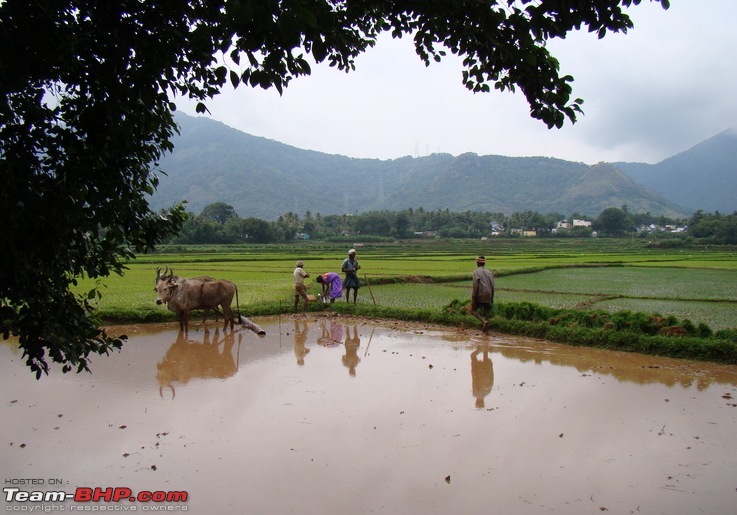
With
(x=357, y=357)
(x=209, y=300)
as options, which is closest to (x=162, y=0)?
(x=357, y=357)

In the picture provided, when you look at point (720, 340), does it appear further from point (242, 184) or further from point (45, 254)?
point (242, 184)

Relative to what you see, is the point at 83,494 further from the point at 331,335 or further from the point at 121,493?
the point at 331,335

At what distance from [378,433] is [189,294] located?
744 centimetres

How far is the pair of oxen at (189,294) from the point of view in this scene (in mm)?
11734

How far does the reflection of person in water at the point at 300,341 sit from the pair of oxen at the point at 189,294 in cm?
155

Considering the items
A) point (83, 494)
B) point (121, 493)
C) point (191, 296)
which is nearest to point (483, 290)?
point (191, 296)

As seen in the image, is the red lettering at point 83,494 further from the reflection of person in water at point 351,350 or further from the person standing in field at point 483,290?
the person standing in field at point 483,290

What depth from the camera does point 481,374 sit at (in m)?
8.59

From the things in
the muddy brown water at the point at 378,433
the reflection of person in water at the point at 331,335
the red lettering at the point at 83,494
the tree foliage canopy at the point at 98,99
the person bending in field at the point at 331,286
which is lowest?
the reflection of person in water at the point at 331,335

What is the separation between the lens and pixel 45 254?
3.03m

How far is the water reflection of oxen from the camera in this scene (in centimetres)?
821

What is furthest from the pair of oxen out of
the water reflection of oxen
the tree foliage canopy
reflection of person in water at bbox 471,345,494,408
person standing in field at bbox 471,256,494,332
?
the tree foliage canopy

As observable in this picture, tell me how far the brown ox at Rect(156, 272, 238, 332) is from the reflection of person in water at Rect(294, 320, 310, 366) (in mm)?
1546

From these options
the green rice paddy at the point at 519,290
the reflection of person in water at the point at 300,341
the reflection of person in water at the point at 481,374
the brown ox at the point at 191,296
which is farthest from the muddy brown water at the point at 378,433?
the green rice paddy at the point at 519,290
